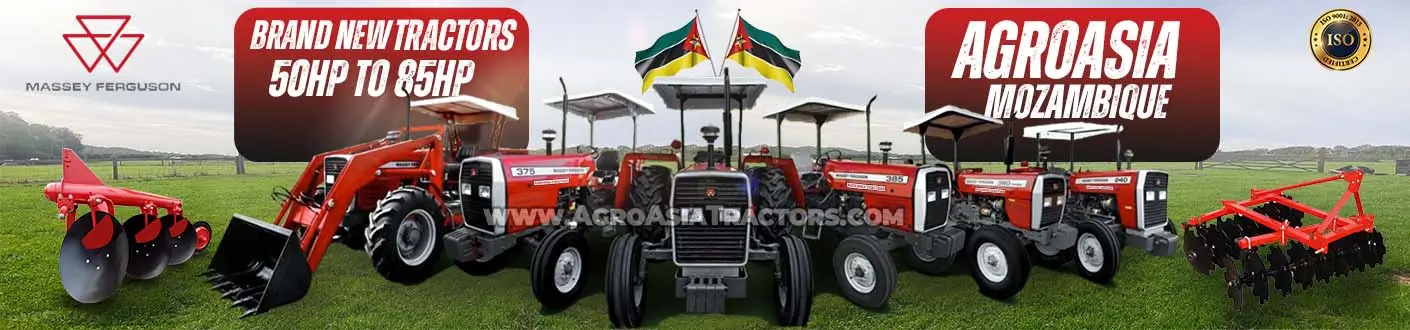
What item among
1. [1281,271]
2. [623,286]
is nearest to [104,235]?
[623,286]

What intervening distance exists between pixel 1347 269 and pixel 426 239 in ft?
27.4

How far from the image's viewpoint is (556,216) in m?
5.25

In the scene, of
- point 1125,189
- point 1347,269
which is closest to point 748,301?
point 1125,189

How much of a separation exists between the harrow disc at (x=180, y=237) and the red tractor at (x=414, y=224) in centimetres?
92

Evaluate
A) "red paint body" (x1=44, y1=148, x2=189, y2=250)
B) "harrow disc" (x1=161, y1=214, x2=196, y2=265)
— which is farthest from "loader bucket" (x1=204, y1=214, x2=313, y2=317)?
"harrow disc" (x1=161, y1=214, x2=196, y2=265)

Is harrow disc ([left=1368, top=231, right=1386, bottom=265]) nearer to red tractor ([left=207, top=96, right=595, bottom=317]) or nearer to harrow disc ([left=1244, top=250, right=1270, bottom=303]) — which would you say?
harrow disc ([left=1244, top=250, right=1270, bottom=303])

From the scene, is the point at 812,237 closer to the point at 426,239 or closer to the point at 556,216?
the point at 556,216

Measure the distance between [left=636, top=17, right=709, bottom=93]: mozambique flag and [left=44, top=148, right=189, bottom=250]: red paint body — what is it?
193 inches

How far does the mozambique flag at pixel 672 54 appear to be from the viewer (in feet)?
23.4

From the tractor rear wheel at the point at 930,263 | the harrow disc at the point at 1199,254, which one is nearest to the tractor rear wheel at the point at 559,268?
the tractor rear wheel at the point at 930,263

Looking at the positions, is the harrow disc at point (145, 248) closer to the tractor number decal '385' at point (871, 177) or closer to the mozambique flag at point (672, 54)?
the mozambique flag at point (672, 54)

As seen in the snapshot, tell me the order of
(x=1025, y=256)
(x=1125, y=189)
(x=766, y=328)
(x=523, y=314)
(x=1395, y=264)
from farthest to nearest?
(x=1125, y=189)
(x=1395, y=264)
(x=1025, y=256)
(x=523, y=314)
(x=766, y=328)

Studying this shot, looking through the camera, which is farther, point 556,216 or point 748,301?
point 556,216

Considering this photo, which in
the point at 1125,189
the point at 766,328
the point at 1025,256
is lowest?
the point at 766,328
